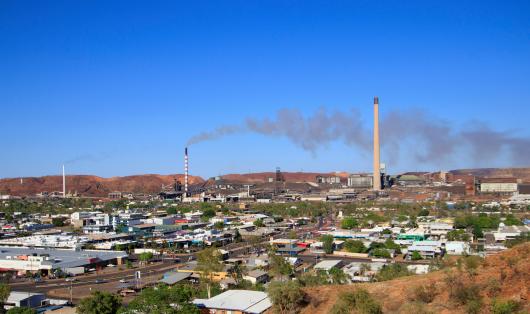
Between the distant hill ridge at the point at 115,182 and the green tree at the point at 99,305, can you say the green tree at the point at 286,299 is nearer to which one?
the green tree at the point at 99,305

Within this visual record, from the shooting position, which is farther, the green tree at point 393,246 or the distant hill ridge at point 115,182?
the distant hill ridge at point 115,182

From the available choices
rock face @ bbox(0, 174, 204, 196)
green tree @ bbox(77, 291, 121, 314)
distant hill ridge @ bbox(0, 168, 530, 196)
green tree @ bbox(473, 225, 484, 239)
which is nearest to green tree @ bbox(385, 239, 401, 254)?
green tree @ bbox(473, 225, 484, 239)

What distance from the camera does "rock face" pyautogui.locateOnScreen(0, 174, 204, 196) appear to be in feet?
246

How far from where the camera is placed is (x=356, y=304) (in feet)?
29.7

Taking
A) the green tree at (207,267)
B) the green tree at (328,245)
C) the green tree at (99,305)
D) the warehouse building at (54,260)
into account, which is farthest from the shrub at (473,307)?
the green tree at (328,245)

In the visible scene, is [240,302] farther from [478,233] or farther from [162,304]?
[478,233]

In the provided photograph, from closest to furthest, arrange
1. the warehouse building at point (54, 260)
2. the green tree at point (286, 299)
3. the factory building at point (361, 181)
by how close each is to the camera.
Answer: the green tree at point (286, 299) → the warehouse building at point (54, 260) → the factory building at point (361, 181)

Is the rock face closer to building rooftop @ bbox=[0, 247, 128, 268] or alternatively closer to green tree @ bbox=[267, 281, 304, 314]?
building rooftop @ bbox=[0, 247, 128, 268]

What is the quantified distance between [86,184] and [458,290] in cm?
7627

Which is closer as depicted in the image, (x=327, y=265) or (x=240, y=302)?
(x=240, y=302)

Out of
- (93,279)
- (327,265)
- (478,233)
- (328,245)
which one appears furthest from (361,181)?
(93,279)

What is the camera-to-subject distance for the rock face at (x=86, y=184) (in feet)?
246

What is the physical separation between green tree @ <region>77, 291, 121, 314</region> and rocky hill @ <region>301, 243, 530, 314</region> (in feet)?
12.1

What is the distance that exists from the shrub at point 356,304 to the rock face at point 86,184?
65.4m
